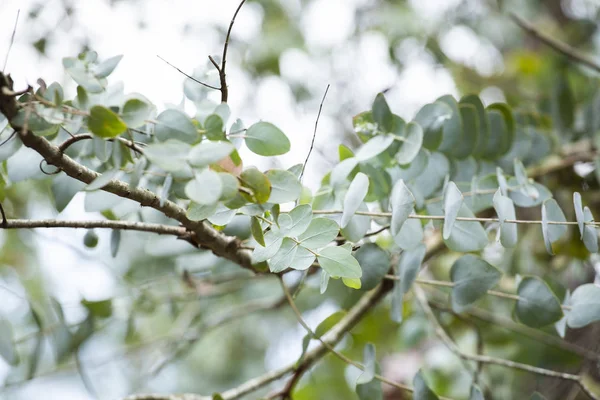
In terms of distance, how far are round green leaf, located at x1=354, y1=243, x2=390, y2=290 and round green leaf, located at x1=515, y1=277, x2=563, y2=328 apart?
0.34 feet

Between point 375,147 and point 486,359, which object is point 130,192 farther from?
point 486,359

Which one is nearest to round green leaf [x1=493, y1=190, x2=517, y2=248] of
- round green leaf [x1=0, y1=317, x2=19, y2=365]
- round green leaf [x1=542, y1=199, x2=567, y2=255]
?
round green leaf [x1=542, y1=199, x2=567, y2=255]

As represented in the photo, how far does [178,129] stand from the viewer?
26 cm

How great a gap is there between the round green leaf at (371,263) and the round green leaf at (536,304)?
0.10 meters

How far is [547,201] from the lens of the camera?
335 mm

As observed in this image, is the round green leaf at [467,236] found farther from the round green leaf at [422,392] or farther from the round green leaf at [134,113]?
the round green leaf at [134,113]

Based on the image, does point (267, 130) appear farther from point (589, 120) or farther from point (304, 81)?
point (304, 81)

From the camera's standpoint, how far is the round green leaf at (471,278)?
14.7 inches

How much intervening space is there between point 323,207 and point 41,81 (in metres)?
0.19

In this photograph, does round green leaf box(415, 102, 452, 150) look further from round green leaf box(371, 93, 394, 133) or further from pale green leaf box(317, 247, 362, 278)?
pale green leaf box(317, 247, 362, 278)

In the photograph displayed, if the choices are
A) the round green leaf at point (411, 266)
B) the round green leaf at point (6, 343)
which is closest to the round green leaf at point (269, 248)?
the round green leaf at point (411, 266)

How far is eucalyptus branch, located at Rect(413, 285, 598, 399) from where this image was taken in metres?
0.38

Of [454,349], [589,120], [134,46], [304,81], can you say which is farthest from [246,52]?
[454,349]

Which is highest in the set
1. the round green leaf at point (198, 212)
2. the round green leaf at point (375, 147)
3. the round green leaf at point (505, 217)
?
the round green leaf at point (198, 212)
